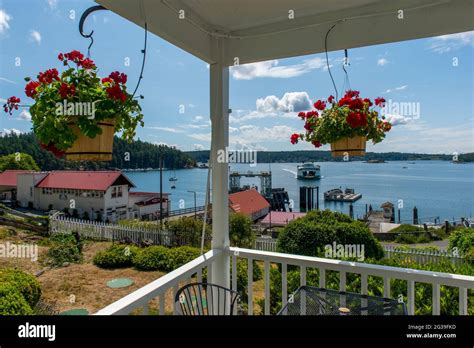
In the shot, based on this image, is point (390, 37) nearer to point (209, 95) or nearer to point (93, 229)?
point (209, 95)

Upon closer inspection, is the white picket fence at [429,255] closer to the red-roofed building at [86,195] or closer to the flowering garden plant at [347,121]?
Answer: the flowering garden plant at [347,121]

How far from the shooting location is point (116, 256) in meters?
2.24

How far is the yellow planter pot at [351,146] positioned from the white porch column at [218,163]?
34.5 inches

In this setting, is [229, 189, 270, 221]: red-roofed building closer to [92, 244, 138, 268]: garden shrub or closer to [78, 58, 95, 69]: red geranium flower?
[92, 244, 138, 268]: garden shrub

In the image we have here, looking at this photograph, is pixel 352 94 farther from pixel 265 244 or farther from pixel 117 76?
pixel 265 244

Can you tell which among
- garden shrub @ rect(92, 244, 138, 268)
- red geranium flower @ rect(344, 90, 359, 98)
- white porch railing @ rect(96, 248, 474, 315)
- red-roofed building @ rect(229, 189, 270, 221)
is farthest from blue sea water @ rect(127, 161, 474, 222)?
red geranium flower @ rect(344, 90, 359, 98)

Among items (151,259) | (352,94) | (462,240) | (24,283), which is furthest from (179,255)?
(462,240)

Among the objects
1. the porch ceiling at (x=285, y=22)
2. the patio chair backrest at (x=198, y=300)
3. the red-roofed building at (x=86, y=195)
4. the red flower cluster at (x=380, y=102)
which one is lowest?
the patio chair backrest at (x=198, y=300)

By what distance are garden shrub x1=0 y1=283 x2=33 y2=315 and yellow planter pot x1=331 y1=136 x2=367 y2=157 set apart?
2054 mm

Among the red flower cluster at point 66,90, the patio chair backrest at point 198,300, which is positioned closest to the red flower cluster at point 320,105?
the patio chair backrest at point 198,300

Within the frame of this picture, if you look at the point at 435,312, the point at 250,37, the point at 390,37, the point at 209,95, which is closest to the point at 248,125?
the point at 209,95

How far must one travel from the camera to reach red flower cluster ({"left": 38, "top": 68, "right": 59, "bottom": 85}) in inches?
51.3

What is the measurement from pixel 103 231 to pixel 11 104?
104 centimetres

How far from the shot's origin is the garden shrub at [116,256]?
215cm
